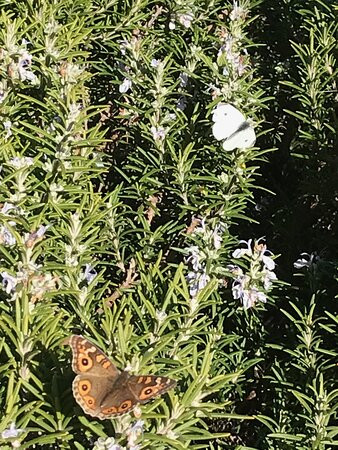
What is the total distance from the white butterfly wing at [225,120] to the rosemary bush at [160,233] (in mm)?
30

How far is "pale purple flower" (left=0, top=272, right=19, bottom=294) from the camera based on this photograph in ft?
4.84

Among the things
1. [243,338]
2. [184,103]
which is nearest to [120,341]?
[243,338]

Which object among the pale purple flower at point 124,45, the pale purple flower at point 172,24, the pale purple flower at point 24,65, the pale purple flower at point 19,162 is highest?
the pale purple flower at point 172,24

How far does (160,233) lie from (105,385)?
84 cm

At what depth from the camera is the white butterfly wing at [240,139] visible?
1989 millimetres

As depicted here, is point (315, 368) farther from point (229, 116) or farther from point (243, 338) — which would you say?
point (229, 116)

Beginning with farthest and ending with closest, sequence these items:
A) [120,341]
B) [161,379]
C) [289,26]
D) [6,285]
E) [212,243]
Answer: [289,26] < [212,243] < [6,285] < [120,341] < [161,379]

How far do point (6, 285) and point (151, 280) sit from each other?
16.2 inches

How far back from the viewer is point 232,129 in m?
1.99

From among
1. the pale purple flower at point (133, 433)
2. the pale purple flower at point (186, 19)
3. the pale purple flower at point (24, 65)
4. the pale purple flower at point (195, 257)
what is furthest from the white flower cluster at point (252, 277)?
the pale purple flower at point (186, 19)

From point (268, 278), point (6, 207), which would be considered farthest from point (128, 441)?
point (268, 278)

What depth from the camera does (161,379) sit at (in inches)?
47.4

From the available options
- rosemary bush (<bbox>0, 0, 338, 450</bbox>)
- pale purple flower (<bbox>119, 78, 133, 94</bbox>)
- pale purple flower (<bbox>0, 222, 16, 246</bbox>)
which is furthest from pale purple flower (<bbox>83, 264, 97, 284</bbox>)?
pale purple flower (<bbox>119, 78, 133, 94</bbox>)

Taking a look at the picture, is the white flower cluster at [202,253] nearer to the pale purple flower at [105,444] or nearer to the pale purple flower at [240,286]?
the pale purple flower at [240,286]
